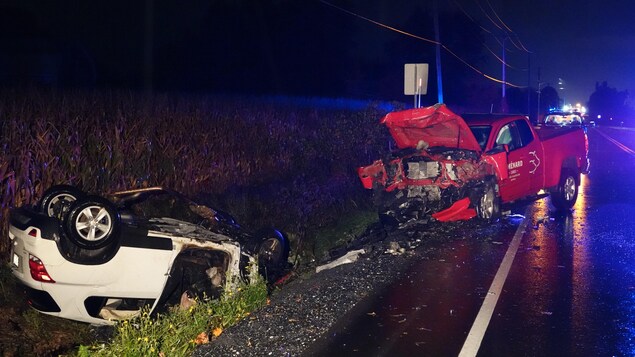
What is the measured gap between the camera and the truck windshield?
12.5m

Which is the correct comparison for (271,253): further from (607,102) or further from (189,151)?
(607,102)

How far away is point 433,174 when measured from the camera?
11680 millimetres

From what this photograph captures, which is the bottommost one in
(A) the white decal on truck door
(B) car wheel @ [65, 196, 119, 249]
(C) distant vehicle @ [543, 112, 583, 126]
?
(B) car wheel @ [65, 196, 119, 249]

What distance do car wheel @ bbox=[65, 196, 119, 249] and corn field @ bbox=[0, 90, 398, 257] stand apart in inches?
81.6

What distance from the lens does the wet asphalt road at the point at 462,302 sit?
5.60m

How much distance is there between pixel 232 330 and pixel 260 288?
0.88 metres

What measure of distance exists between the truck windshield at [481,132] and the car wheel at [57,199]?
814 centimetres

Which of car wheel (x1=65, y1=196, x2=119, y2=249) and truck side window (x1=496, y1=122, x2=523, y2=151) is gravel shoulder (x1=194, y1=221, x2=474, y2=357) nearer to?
car wheel (x1=65, y1=196, x2=119, y2=249)

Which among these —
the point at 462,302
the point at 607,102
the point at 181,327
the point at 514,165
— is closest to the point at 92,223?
the point at 181,327

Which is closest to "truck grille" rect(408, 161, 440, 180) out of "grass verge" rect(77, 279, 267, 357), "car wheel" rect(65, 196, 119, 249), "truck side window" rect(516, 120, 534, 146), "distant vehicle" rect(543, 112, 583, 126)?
"truck side window" rect(516, 120, 534, 146)

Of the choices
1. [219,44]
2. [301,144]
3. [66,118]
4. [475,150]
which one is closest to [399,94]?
[219,44]

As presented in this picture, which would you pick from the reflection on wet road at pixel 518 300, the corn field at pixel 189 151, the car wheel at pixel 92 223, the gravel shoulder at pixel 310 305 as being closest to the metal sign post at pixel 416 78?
the corn field at pixel 189 151

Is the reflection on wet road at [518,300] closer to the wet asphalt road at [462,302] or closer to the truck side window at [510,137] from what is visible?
the wet asphalt road at [462,302]

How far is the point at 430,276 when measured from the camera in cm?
808
